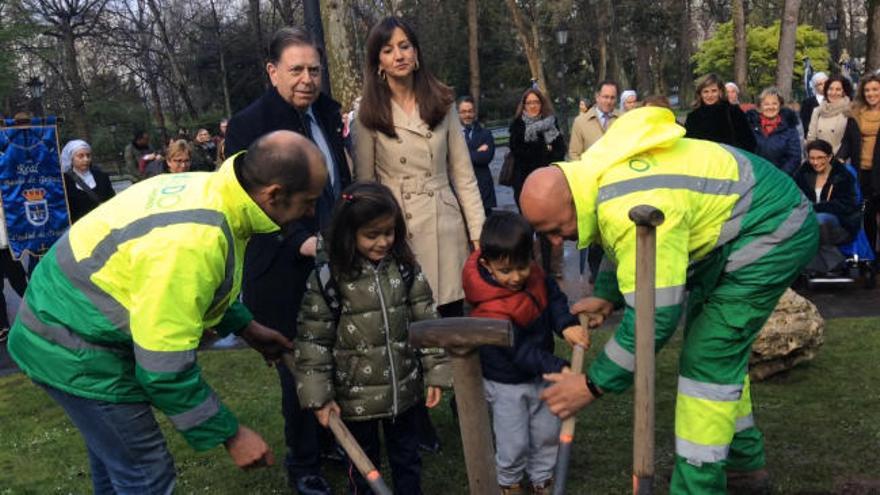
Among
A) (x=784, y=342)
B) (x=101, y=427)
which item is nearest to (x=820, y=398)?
(x=784, y=342)

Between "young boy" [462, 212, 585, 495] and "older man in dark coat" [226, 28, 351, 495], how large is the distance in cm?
73

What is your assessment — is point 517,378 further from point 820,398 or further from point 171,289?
point 820,398

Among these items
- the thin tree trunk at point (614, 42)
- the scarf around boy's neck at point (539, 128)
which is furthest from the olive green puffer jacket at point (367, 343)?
the thin tree trunk at point (614, 42)

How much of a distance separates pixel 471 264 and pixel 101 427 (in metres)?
1.76

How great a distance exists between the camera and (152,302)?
269 centimetres

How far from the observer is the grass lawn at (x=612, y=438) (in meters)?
4.46

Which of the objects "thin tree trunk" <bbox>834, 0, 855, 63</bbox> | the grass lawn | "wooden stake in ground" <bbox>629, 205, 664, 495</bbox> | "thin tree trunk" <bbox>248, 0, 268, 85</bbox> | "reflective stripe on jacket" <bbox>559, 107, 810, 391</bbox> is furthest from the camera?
"thin tree trunk" <bbox>248, 0, 268, 85</bbox>

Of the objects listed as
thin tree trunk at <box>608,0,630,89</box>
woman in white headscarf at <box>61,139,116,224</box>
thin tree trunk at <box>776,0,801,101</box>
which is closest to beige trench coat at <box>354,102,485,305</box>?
woman in white headscarf at <box>61,139,116,224</box>

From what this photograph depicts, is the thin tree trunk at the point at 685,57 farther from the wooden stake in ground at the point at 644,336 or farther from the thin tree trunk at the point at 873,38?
the wooden stake in ground at the point at 644,336

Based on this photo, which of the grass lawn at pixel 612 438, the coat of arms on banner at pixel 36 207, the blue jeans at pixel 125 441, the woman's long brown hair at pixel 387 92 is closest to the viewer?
the blue jeans at pixel 125 441

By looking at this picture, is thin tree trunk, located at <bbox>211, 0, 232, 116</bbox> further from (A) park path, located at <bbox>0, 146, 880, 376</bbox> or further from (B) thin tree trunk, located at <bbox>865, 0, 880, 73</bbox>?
(A) park path, located at <bbox>0, 146, 880, 376</bbox>

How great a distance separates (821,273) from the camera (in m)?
8.22

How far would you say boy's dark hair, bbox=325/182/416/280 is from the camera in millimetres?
3709

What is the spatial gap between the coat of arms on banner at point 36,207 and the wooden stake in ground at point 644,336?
813 centimetres
